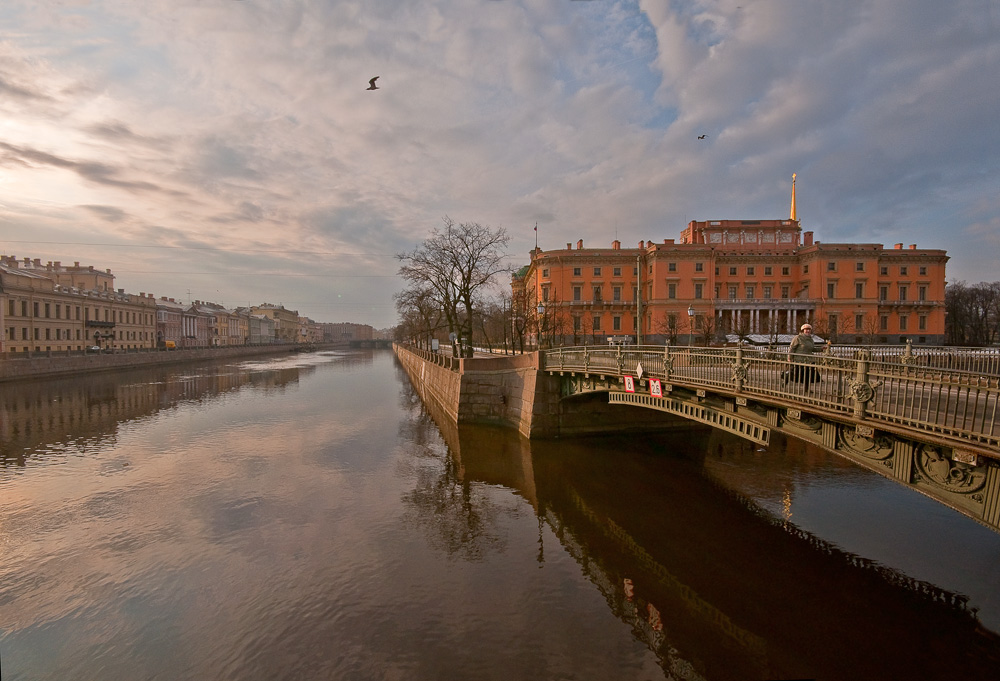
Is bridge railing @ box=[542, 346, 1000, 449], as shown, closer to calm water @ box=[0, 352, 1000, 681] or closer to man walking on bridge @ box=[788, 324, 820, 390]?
man walking on bridge @ box=[788, 324, 820, 390]

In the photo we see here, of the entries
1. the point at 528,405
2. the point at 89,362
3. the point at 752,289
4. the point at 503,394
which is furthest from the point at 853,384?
the point at 89,362

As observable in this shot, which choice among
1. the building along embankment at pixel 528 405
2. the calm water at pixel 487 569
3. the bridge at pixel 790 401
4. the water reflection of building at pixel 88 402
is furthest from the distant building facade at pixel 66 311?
the bridge at pixel 790 401

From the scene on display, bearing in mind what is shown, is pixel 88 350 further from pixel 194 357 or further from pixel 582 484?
pixel 582 484

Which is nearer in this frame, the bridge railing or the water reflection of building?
the bridge railing

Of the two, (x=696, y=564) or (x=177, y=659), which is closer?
(x=177, y=659)

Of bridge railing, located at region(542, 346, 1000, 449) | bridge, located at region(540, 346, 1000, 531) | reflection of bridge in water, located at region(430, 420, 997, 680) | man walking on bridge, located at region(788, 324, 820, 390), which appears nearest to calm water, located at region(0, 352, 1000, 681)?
reflection of bridge in water, located at region(430, 420, 997, 680)

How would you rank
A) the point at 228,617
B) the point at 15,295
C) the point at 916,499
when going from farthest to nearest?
the point at 15,295 < the point at 916,499 < the point at 228,617

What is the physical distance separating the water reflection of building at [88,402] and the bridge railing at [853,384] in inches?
959

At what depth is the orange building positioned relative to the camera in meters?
56.8

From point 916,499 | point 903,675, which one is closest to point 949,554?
point 916,499

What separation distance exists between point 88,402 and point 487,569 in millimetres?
37386

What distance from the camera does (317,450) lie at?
1984 cm

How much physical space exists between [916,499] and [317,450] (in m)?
21.0

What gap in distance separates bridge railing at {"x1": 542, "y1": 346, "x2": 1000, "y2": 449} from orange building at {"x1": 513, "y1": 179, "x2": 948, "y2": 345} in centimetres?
3962
